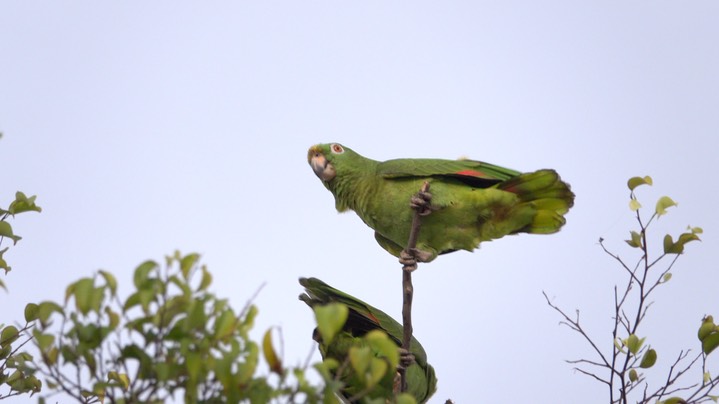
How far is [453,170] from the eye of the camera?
503 centimetres

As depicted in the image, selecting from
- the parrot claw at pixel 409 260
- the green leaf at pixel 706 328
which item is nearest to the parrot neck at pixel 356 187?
the parrot claw at pixel 409 260

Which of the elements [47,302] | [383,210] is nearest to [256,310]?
[47,302]

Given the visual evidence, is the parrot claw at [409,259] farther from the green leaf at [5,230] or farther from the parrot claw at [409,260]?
the green leaf at [5,230]

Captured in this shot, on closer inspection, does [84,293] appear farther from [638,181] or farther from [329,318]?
[638,181]

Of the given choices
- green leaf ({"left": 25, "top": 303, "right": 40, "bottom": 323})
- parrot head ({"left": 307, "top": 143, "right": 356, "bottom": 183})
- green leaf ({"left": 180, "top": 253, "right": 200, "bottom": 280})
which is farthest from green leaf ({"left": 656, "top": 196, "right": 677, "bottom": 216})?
green leaf ({"left": 25, "top": 303, "right": 40, "bottom": 323})

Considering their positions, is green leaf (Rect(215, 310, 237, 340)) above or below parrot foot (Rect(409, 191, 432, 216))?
below

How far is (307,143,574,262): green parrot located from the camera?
495cm

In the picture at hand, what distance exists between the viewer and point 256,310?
2.34 m

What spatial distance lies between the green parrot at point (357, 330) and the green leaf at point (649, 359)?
4.19 feet

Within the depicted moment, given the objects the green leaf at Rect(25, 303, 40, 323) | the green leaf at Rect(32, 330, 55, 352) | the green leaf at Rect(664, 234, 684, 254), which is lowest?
the green leaf at Rect(32, 330, 55, 352)

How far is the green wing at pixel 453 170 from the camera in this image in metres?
4.96

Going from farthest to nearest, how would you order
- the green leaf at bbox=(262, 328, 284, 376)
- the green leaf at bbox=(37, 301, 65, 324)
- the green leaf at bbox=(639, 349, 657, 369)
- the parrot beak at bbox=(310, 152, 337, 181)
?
the parrot beak at bbox=(310, 152, 337, 181) < the green leaf at bbox=(639, 349, 657, 369) < the green leaf at bbox=(37, 301, 65, 324) < the green leaf at bbox=(262, 328, 284, 376)

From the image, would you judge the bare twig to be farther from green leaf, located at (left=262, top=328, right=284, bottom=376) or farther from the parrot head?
green leaf, located at (left=262, top=328, right=284, bottom=376)

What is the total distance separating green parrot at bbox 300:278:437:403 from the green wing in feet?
3.02
